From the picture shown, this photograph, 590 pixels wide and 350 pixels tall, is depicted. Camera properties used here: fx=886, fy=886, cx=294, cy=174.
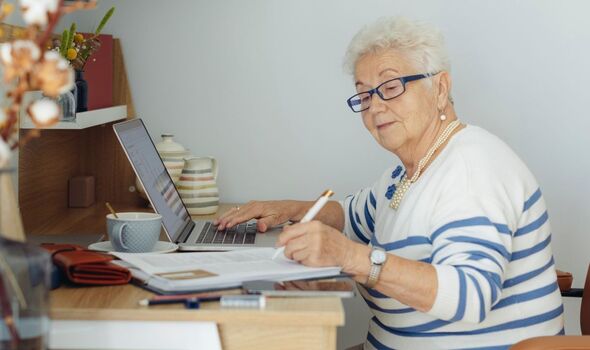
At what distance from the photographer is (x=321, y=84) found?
2.65 m

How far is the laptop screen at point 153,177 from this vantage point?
1.92 m

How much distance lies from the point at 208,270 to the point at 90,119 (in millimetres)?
736

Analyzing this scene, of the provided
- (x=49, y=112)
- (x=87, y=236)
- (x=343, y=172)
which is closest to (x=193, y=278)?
(x=49, y=112)

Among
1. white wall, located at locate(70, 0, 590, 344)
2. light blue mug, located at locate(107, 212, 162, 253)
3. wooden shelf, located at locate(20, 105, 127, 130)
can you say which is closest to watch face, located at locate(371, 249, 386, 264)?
light blue mug, located at locate(107, 212, 162, 253)

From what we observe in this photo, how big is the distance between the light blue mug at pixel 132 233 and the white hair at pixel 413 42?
0.61 metres

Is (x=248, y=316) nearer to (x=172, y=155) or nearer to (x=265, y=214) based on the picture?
(x=265, y=214)

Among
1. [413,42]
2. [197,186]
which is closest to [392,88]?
[413,42]

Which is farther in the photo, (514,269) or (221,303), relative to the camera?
(514,269)

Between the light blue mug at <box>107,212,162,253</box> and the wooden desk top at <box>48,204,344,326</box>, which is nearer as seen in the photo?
the wooden desk top at <box>48,204,344,326</box>

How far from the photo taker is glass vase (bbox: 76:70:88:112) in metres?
2.07

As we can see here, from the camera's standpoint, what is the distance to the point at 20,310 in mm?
1024

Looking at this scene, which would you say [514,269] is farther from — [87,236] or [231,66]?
[231,66]

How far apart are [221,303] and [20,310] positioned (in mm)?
363

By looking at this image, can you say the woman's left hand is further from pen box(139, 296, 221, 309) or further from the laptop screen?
the laptop screen
